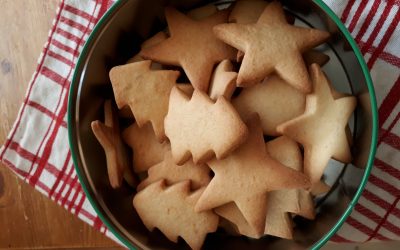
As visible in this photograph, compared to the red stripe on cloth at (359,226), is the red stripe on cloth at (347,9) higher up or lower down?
higher up

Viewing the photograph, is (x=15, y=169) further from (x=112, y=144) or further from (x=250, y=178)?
(x=250, y=178)

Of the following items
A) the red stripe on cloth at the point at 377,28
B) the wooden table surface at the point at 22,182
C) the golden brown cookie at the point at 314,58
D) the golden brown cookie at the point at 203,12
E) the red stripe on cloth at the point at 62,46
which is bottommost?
the wooden table surface at the point at 22,182

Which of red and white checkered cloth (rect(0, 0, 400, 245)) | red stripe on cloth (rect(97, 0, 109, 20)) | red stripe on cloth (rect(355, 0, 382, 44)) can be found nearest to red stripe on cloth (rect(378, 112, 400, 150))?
red and white checkered cloth (rect(0, 0, 400, 245))

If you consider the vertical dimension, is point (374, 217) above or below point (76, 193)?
above

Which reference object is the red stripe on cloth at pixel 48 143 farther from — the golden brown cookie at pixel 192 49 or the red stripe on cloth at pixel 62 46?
the golden brown cookie at pixel 192 49

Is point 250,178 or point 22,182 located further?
point 22,182

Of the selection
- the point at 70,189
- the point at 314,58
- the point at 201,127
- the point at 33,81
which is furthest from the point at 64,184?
the point at 314,58

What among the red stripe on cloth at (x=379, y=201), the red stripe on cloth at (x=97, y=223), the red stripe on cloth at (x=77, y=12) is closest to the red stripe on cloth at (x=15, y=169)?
the red stripe on cloth at (x=97, y=223)
